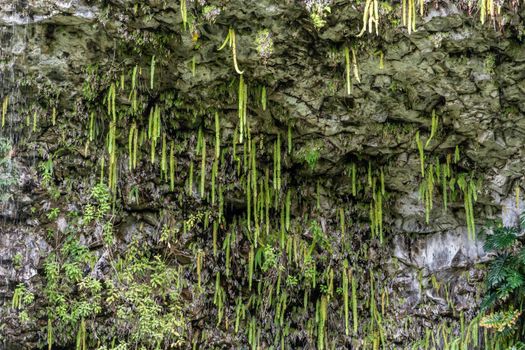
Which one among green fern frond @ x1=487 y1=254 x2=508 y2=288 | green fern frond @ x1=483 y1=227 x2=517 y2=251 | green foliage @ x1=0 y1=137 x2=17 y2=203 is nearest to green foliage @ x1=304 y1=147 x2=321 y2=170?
green fern frond @ x1=483 y1=227 x2=517 y2=251

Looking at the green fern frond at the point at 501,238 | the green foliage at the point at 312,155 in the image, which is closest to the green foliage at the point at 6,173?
the green foliage at the point at 312,155

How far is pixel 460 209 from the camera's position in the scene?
6.23 metres

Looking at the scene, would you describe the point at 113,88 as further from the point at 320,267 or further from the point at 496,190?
the point at 496,190

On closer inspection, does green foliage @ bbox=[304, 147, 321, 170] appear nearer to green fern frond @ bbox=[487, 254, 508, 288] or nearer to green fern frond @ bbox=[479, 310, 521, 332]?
green fern frond @ bbox=[487, 254, 508, 288]

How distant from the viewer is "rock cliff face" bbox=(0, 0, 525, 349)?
4898 mm

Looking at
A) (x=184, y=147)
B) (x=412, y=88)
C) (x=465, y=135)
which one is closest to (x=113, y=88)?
(x=184, y=147)

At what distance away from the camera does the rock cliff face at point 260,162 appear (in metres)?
4.90

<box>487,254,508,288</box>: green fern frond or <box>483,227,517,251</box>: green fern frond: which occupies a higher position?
<box>483,227,517,251</box>: green fern frond

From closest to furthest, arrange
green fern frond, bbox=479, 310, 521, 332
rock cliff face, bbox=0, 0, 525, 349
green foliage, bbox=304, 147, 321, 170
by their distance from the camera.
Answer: rock cliff face, bbox=0, 0, 525, 349, green fern frond, bbox=479, 310, 521, 332, green foliage, bbox=304, 147, 321, 170

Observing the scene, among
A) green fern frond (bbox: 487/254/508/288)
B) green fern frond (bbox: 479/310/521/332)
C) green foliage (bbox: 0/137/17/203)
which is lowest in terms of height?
green fern frond (bbox: 479/310/521/332)

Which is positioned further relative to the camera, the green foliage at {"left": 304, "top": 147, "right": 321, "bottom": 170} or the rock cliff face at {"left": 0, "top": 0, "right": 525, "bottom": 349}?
the green foliage at {"left": 304, "top": 147, "right": 321, "bottom": 170}

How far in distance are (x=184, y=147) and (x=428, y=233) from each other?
275 centimetres

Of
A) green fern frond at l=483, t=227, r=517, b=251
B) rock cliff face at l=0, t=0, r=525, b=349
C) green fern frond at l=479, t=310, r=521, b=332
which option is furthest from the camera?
green fern frond at l=483, t=227, r=517, b=251

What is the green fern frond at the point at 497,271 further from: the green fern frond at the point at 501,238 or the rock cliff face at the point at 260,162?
the rock cliff face at the point at 260,162
